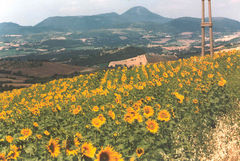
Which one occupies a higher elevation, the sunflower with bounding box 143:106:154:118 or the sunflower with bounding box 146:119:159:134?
the sunflower with bounding box 143:106:154:118

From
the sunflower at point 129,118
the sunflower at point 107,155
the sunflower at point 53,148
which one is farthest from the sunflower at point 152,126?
the sunflower at point 53,148

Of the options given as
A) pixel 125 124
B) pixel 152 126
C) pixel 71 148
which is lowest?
pixel 125 124

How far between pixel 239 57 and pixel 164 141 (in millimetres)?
9380

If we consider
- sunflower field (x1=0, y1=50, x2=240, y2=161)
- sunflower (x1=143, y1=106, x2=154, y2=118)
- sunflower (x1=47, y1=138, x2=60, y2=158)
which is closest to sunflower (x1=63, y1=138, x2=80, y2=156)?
sunflower field (x1=0, y1=50, x2=240, y2=161)

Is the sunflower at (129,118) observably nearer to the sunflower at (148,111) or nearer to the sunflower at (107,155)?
the sunflower at (148,111)

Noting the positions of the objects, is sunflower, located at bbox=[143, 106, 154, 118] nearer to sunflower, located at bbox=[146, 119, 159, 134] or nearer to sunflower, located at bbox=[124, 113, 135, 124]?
sunflower, located at bbox=[146, 119, 159, 134]

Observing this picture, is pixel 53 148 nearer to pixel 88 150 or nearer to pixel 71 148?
pixel 71 148

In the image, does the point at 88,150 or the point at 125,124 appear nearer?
the point at 88,150

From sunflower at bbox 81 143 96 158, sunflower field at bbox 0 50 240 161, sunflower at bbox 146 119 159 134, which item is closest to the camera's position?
sunflower at bbox 81 143 96 158

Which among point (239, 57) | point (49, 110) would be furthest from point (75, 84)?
point (239, 57)

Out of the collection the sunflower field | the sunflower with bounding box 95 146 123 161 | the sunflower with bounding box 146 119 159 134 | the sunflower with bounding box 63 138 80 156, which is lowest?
the sunflower field

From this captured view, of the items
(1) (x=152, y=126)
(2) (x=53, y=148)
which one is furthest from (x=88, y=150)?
(1) (x=152, y=126)

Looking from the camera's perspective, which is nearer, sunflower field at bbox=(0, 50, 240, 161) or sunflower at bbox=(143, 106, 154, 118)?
sunflower field at bbox=(0, 50, 240, 161)

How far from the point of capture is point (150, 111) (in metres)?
5.13
